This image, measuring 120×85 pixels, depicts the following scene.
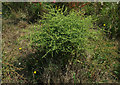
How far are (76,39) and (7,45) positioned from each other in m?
1.64

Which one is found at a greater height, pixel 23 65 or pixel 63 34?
pixel 63 34

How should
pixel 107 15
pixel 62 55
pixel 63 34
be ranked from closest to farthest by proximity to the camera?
pixel 63 34 < pixel 62 55 < pixel 107 15

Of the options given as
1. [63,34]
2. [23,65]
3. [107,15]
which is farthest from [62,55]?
[107,15]

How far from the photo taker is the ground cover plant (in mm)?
2508

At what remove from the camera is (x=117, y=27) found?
345 cm

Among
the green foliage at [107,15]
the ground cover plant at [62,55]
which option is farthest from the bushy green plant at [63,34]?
the green foliage at [107,15]

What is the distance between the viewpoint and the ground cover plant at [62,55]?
2508 millimetres

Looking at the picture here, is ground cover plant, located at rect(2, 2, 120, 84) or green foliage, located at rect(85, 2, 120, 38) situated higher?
green foliage, located at rect(85, 2, 120, 38)

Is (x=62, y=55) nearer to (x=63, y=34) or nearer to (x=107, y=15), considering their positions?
(x=63, y=34)

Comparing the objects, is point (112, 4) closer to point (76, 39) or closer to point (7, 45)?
point (76, 39)

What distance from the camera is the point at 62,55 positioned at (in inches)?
109

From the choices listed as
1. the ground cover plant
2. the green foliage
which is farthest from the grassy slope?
the green foliage

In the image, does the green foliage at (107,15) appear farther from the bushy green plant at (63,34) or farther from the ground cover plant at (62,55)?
the bushy green plant at (63,34)

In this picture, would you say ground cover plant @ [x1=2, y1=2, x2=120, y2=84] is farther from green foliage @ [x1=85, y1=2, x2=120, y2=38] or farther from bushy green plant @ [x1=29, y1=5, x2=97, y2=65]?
green foliage @ [x1=85, y1=2, x2=120, y2=38]
